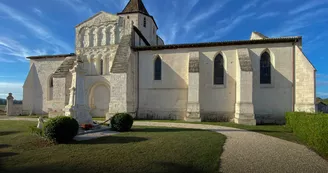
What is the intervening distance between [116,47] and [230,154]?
1557 cm

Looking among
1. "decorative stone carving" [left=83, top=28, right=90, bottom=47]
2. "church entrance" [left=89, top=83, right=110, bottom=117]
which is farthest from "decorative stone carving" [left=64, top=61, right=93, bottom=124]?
"decorative stone carving" [left=83, top=28, right=90, bottom=47]

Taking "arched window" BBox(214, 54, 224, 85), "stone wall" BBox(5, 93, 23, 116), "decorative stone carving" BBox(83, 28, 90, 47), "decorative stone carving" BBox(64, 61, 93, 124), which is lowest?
"stone wall" BBox(5, 93, 23, 116)

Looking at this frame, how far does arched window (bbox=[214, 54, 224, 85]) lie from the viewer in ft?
53.8

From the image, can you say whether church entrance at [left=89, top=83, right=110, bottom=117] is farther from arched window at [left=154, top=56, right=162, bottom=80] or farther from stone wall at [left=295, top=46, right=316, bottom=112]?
stone wall at [left=295, top=46, right=316, bottom=112]

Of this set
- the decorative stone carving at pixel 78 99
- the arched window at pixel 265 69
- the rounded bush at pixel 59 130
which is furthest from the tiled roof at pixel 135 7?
the rounded bush at pixel 59 130

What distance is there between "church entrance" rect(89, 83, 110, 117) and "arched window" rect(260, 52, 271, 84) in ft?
48.8

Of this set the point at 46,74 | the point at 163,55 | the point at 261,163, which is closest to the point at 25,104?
the point at 46,74

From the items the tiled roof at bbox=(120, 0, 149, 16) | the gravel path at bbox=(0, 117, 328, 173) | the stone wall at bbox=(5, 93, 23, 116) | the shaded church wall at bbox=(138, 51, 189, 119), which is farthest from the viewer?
the tiled roof at bbox=(120, 0, 149, 16)

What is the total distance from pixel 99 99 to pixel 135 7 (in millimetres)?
12507

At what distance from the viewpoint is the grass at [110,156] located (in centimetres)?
440

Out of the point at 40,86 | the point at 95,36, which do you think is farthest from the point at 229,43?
the point at 40,86

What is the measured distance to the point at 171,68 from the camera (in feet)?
56.9

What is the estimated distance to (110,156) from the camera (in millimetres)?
5281

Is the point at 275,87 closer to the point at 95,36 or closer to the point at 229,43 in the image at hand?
the point at 229,43
